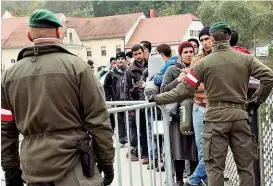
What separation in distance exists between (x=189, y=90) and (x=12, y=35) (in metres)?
57.9

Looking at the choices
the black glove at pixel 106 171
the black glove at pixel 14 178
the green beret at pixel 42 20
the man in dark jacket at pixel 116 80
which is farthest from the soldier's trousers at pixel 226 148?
the man in dark jacket at pixel 116 80

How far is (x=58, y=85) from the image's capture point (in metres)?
2.79

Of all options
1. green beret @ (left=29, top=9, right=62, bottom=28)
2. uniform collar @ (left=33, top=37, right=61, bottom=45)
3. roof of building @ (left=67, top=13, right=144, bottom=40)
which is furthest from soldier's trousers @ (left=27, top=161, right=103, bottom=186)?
roof of building @ (left=67, top=13, right=144, bottom=40)

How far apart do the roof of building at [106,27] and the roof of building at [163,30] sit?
140cm

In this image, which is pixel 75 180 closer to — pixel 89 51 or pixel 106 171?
pixel 106 171

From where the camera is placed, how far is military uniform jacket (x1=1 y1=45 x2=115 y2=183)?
110 inches

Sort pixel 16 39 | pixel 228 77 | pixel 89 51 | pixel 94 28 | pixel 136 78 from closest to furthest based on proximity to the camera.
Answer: pixel 228 77 → pixel 136 78 → pixel 16 39 → pixel 89 51 → pixel 94 28

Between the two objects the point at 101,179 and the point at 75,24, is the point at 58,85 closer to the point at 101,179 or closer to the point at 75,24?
the point at 101,179

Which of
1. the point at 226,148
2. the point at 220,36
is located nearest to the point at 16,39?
the point at 220,36

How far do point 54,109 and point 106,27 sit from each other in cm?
6124

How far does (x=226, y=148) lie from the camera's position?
4.29 meters

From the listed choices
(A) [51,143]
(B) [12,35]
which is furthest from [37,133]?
(B) [12,35]

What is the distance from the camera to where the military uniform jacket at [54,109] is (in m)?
2.80

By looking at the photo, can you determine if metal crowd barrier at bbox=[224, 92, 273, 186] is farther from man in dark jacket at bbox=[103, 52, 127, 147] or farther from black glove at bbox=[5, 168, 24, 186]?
man in dark jacket at bbox=[103, 52, 127, 147]
